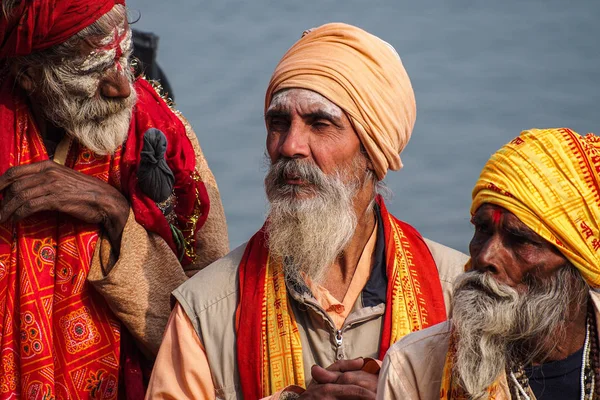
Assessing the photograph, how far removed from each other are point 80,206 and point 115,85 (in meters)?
0.48

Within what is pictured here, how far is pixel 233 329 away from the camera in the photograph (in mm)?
4926

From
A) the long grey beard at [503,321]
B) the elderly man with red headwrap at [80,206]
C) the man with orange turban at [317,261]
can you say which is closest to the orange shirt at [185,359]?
the man with orange turban at [317,261]

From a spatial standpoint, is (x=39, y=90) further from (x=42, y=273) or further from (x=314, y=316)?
(x=314, y=316)

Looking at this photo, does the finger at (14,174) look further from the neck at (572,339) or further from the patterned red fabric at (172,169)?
the neck at (572,339)

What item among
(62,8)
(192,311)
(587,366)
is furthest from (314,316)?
(62,8)

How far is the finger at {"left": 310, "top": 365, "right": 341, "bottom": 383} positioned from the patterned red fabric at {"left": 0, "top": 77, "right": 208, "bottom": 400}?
915 millimetres

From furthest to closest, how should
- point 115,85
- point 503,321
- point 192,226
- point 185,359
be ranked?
1. point 192,226
2. point 115,85
3. point 185,359
4. point 503,321

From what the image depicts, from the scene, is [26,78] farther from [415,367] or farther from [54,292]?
[415,367]

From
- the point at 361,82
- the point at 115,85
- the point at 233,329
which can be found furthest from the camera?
the point at 115,85

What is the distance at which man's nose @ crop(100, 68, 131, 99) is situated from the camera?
17.4ft

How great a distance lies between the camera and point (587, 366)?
4.23 m

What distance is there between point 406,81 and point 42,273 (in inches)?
59.6

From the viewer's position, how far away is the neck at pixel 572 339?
425cm

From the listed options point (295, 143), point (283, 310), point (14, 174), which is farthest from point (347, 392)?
point (14, 174)
